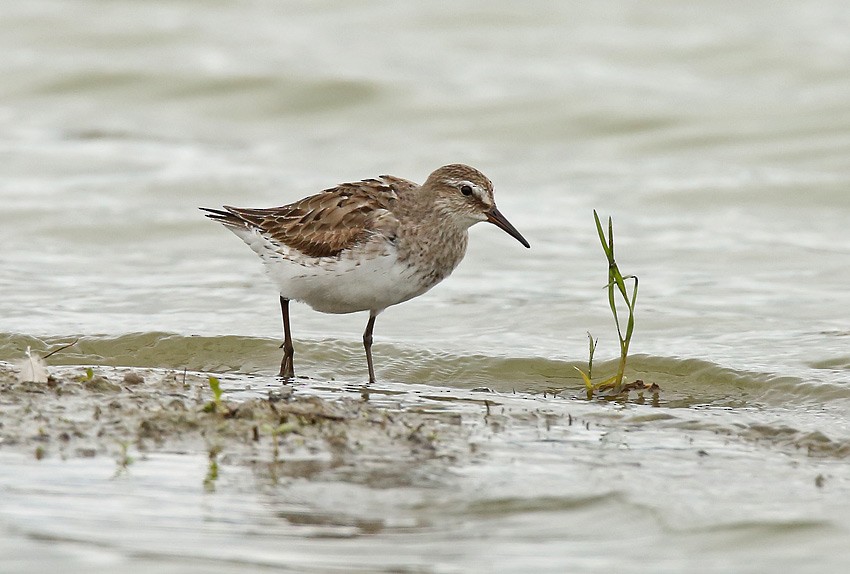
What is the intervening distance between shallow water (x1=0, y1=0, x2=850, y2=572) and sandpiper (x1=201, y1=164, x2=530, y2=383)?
0.63 meters

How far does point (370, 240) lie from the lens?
7.92 meters

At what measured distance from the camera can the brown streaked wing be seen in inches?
315

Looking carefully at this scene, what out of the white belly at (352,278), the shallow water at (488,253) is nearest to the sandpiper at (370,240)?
the white belly at (352,278)

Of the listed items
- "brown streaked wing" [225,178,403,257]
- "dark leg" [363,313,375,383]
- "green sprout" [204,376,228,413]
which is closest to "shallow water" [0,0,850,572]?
"dark leg" [363,313,375,383]

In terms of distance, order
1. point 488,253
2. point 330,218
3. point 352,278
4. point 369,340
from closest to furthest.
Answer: point 352,278 < point 330,218 < point 369,340 < point 488,253

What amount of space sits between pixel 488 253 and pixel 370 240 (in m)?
5.13

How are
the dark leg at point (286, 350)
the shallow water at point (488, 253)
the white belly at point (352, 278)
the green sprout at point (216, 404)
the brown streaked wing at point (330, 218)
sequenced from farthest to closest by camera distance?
the dark leg at point (286, 350), the brown streaked wing at point (330, 218), the white belly at point (352, 278), the green sprout at point (216, 404), the shallow water at point (488, 253)

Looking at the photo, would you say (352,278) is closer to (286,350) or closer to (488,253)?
(286,350)

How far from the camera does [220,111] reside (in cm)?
1847

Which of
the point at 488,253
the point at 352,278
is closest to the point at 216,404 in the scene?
the point at 352,278

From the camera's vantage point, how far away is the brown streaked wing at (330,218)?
8.01 meters

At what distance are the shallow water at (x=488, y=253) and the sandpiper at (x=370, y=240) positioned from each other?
2.07 ft

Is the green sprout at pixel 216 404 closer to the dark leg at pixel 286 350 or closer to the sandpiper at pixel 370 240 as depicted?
the sandpiper at pixel 370 240

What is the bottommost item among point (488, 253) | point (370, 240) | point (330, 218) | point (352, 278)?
point (352, 278)
